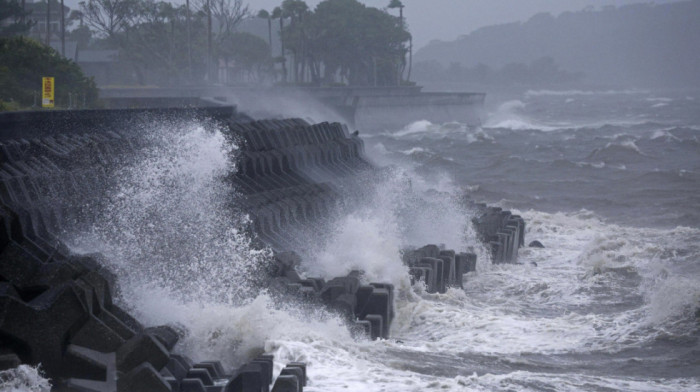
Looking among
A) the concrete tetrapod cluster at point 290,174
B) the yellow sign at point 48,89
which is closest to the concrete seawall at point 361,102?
the concrete tetrapod cluster at point 290,174

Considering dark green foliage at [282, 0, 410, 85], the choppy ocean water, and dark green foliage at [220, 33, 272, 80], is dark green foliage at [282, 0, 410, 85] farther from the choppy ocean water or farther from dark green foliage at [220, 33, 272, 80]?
the choppy ocean water

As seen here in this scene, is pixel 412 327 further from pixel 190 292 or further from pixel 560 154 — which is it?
pixel 560 154

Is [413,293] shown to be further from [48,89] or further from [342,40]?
[342,40]

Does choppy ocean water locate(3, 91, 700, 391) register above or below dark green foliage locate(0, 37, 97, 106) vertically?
below

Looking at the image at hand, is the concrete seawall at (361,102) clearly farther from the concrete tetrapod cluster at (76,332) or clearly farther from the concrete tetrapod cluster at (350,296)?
the concrete tetrapod cluster at (76,332)

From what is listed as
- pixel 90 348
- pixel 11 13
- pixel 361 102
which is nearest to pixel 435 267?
pixel 90 348

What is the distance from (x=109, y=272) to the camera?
9.04 metres

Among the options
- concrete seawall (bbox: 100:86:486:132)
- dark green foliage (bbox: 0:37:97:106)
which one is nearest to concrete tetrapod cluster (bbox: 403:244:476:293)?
dark green foliage (bbox: 0:37:97:106)

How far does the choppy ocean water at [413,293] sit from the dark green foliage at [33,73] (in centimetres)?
863

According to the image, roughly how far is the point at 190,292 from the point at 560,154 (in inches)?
1381

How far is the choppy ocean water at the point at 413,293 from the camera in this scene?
862cm

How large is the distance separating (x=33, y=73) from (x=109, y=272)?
670 inches

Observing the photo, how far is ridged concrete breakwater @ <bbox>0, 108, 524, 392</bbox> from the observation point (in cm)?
697

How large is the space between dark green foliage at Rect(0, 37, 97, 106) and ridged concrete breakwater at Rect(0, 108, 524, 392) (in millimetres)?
5936
